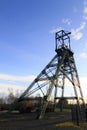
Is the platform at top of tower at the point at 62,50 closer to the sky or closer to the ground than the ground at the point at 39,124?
closer to the sky

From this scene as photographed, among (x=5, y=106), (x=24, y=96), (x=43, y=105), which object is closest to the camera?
(x=43, y=105)

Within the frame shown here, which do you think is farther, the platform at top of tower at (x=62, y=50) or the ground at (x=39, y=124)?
the platform at top of tower at (x=62, y=50)

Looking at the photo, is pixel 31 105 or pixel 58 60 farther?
pixel 31 105

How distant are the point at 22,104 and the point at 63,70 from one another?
27.6 feet

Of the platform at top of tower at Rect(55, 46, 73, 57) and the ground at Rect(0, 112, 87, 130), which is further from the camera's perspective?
the platform at top of tower at Rect(55, 46, 73, 57)

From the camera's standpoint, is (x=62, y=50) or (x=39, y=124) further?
(x=62, y=50)

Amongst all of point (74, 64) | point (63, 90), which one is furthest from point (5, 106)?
point (74, 64)

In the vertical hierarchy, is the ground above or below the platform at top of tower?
below

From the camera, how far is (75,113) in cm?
1691

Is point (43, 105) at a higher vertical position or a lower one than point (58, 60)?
lower

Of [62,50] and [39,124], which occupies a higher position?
[62,50]

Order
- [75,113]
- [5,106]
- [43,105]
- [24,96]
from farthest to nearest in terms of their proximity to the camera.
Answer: [5,106] → [24,96] → [43,105] → [75,113]

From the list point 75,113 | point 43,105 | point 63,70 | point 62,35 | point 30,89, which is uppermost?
point 62,35

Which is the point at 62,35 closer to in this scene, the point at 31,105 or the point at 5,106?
the point at 31,105
